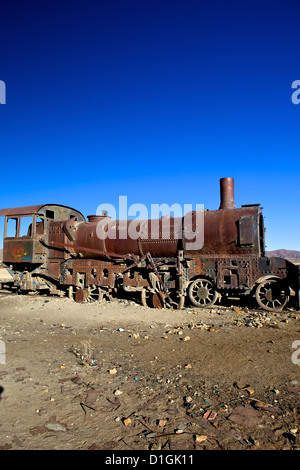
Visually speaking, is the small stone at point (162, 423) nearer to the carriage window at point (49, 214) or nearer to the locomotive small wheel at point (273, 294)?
the locomotive small wheel at point (273, 294)

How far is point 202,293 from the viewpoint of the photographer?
988 centimetres

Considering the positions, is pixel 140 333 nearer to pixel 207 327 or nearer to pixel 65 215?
pixel 207 327

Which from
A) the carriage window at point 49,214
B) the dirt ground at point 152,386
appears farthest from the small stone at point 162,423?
the carriage window at point 49,214

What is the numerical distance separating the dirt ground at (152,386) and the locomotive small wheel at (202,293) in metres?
1.82

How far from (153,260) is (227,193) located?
3.51 metres

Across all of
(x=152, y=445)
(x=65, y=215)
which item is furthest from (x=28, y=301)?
(x=152, y=445)

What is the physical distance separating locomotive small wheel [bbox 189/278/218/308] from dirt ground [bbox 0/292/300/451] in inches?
71.8

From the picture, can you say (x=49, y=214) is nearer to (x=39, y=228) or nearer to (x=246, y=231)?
(x=39, y=228)

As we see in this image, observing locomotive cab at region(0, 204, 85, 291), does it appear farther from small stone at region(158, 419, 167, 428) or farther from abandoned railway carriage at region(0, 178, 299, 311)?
small stone at region(158, 419, 167, 428)

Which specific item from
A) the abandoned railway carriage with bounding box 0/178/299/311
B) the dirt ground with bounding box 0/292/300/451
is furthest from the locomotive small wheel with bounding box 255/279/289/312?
the dirt ground with bounding box 0/292/300/451

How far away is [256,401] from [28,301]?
1015 cm

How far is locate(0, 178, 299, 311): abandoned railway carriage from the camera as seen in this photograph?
9281 millimetres

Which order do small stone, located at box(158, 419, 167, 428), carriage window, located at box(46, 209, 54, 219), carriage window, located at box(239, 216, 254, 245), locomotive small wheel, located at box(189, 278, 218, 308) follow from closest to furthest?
small stone, located at box(158, 419, 167, 428)
carriage window, located at box(239, 216, 254, 245)
locomotive small wheel, located at box(189, 278, 218, 308)
carriage window, located at box(46, 209, 54, 219)

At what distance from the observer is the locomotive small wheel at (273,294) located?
9.06 m
